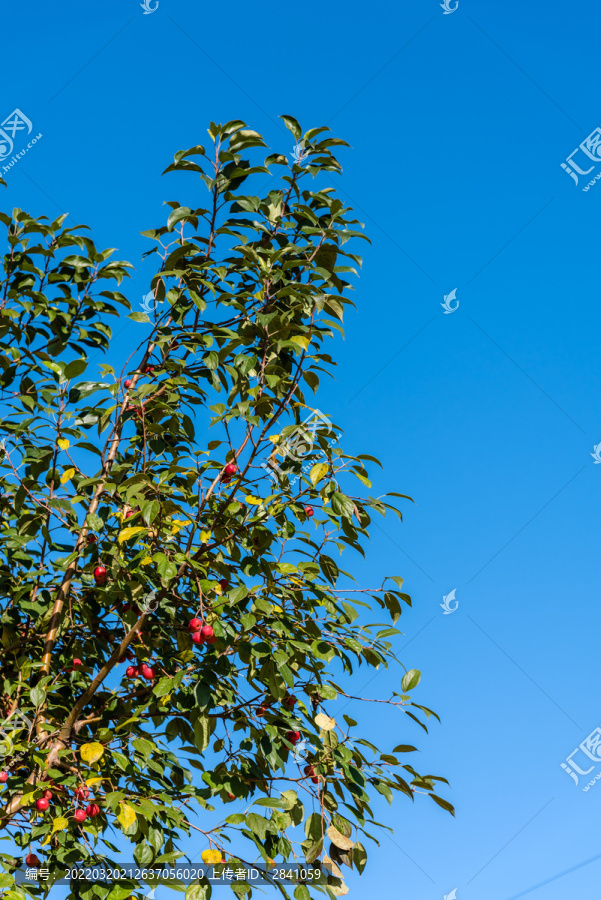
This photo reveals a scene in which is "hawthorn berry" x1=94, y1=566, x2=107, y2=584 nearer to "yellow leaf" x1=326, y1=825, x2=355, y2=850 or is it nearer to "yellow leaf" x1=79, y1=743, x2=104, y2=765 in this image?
"yellow leaf" x1=79, y1=743, x2=104, y2=765

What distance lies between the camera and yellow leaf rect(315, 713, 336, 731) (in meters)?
2.22

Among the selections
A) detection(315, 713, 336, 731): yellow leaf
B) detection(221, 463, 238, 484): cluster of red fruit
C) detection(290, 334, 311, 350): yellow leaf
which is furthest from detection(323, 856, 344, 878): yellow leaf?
detection(290, 334, 311, 350): yellow leaf

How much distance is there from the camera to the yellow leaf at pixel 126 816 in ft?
6.21

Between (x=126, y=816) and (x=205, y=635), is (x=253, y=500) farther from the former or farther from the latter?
(x=126, y=816)

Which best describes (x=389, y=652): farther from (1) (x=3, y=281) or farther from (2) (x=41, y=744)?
(1) (x=3, y=281)

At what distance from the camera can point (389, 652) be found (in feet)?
7.80

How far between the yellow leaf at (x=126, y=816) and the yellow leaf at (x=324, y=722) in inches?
22.8

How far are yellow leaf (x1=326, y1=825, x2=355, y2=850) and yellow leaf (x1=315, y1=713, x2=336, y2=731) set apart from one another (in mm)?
289

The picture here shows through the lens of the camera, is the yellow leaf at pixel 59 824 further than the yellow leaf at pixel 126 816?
Yes

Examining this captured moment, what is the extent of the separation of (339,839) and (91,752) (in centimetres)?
76

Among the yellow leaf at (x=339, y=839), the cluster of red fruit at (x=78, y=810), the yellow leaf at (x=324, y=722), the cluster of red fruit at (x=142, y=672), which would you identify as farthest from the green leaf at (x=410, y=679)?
the cluster of red fruit at (x=78, y=810)

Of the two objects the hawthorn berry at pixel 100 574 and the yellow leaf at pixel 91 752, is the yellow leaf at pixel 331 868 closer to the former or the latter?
the yellow leaf at pixel 91 752

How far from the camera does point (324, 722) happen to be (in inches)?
87.8

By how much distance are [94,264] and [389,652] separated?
1.96m
